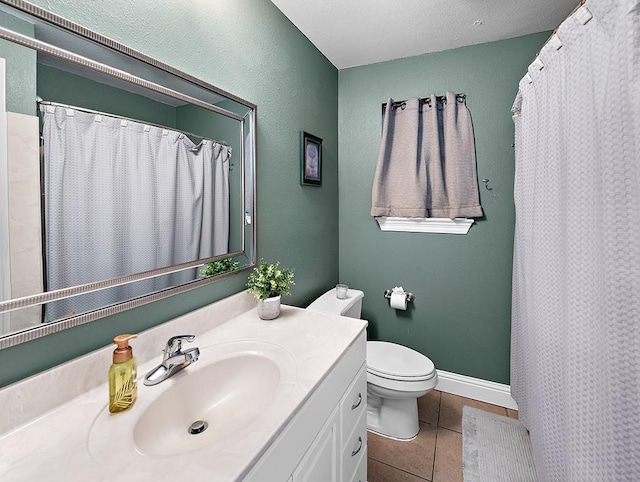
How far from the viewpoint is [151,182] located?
3.40 feet

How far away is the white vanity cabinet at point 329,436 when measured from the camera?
0.73 metres

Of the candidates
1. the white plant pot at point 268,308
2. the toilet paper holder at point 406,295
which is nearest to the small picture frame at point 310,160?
the white plant pot at point 268,308

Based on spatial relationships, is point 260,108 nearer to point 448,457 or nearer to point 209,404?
point 209,404

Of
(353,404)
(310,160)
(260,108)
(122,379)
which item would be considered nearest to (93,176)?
(122,379)

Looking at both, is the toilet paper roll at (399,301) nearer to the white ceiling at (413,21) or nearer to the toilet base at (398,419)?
the toilet base at (398,419)

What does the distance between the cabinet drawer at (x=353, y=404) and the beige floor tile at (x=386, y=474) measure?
52 cm

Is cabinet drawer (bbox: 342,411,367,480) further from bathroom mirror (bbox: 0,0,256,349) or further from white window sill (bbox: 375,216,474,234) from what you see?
white window sill (bbox: 375,216,474,234)

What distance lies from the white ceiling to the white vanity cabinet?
172cm

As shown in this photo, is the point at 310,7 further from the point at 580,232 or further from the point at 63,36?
the point at 580,232

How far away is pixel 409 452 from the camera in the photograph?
1714 mm

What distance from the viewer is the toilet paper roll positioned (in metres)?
2.21

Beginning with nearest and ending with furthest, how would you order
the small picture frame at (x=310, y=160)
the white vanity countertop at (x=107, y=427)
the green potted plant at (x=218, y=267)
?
the white vanity countertop at (x=107, y=427) < the green potted plant at (x=218, y=267) < the small picture frame at (x=310, y=160)

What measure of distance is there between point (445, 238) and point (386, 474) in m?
1.47

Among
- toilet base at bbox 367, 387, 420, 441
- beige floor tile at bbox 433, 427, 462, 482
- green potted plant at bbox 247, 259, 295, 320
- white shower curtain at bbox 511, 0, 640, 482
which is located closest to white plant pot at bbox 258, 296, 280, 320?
green potted plant at bbox 247, 259, 295, 320
